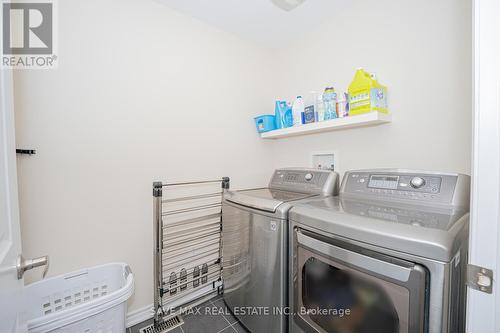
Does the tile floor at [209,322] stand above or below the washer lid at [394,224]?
below

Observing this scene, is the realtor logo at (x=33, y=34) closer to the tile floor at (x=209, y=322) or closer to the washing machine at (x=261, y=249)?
the washing machine at (x=261, y=249)

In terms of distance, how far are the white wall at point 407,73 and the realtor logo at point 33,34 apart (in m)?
1.90

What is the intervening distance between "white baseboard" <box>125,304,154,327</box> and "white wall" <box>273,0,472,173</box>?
186 cm

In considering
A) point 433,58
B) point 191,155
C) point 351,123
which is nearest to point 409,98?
point 433,58

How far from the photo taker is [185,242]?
1.73 m

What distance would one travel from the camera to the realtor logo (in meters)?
1.19

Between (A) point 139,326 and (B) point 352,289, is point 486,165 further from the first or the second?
(A) point 139,326

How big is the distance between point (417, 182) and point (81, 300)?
2.07 meters

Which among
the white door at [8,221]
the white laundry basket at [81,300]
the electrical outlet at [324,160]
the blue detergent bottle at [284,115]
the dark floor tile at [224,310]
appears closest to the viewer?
the white door at [8,221]

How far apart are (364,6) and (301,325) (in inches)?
84.0

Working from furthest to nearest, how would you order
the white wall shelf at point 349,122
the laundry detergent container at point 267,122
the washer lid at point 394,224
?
1. the laundry detergent container at point 267,122
2. the white wall shelf at point 349,122
3. the washer lid at point 394,224

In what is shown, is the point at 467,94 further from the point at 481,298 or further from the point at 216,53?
the point at 216,53

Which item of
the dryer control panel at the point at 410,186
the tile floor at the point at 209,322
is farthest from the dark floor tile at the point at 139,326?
the dryer control panel at the point at 410,186

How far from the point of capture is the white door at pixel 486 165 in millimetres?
546
